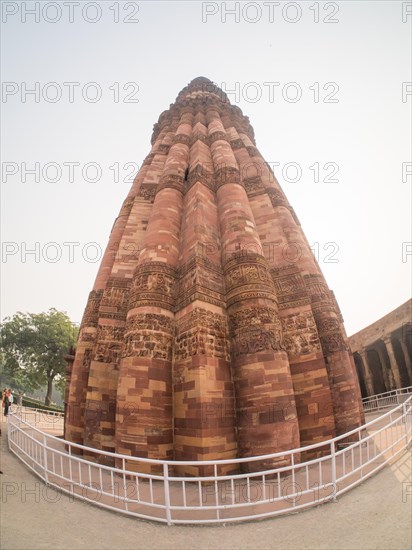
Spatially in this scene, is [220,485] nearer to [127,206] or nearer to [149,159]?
[127,206]

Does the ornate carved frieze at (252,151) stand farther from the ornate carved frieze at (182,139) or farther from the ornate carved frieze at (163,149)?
the ornate carved frieze at (163,149)

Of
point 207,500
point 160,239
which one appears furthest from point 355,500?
point 160,239

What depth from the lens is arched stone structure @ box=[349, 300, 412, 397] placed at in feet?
50.9

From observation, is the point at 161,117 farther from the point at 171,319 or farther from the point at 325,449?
the point at 325,449

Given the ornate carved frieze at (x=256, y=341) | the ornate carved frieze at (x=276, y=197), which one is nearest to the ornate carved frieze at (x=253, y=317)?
the ornate carved frieze at (x=256, y=341)

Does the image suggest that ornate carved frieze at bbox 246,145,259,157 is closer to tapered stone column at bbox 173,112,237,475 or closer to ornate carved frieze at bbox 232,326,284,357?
tapered stone column at bbox 173,112,237,475

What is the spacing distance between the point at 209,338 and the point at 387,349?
13.6 m

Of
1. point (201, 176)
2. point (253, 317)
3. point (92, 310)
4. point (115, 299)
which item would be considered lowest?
point (253, 317)

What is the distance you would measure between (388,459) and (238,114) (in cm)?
1733

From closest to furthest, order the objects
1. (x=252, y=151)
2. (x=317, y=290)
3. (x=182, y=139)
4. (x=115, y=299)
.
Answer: (x=317, y=290), (x=115, y=299), (x=252, y=151), (x=182, y=139)

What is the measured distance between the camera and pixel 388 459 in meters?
5.32

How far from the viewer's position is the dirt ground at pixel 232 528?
11.4 feet

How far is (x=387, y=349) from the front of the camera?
16.4 meters

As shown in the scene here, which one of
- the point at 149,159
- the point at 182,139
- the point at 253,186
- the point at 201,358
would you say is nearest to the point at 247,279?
the point at 201,358
